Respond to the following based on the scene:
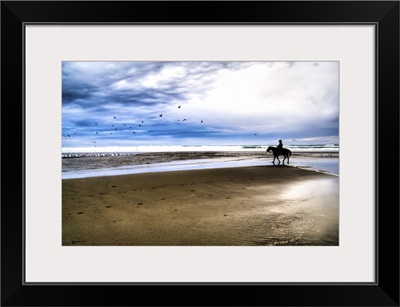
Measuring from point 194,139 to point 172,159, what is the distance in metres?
1.02

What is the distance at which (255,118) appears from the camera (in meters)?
2.39

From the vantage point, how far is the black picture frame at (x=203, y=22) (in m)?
1.61

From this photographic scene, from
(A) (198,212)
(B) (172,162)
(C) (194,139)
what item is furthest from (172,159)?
(A) (198,212)

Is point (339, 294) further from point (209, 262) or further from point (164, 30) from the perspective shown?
point (164, 30)

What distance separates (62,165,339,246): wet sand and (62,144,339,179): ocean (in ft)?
0.49

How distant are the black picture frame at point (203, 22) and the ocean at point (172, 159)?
1.19 feet

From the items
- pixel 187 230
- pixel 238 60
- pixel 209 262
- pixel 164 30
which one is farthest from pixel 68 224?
pixel 238 60

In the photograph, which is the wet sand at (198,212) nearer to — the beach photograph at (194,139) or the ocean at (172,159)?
the beach photograph at (194,139)

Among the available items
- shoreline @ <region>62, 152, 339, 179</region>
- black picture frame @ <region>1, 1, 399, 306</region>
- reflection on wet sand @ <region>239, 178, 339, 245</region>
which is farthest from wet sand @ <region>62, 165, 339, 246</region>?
black picture frame @ <region>1, 1, 399, 306</region>

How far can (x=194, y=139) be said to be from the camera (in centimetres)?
259

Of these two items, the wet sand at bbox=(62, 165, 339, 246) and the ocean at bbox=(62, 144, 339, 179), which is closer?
the wet sand at bbox=(62, 165, 339, 246)

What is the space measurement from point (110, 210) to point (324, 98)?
2027 mm

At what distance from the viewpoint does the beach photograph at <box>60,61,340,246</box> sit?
6.40 ft

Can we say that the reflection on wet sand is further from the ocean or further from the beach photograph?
the ocean
